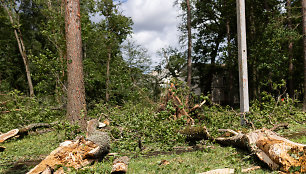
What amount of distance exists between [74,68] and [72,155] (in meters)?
3.65

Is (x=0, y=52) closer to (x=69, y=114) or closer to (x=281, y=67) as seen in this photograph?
(x=69, y=114)

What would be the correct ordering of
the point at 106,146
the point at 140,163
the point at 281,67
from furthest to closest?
the point at 281,67 < the point at 106,146 < the point at 140,163

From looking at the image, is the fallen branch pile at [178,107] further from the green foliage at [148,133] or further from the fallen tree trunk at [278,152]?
the fallen tree trunk at [278,152]

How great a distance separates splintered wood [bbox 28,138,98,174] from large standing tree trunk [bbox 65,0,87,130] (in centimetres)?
282

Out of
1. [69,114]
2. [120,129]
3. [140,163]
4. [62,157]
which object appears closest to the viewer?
[62,157]

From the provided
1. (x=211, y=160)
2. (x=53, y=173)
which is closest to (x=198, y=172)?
(x=211, y=160)

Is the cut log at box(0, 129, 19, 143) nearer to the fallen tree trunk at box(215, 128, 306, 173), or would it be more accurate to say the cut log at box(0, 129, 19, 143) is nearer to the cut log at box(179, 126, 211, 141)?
the cut log at box(179, 126, 211, 141)

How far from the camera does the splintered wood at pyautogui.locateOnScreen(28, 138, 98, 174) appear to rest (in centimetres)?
389

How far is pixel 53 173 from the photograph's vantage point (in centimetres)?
372

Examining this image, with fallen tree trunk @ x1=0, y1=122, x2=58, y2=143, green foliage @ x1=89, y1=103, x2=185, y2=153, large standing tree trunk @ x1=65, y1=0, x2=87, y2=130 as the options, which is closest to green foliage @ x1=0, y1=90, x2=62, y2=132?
fallen tree trunk @ x1=0, y1=122, x2=58, y2=143

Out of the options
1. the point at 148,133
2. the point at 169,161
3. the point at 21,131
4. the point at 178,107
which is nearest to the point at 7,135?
the point at 21,131

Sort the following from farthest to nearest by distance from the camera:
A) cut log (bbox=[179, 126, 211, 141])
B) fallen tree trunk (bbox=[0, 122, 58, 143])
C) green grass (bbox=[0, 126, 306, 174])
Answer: fallen tree trunk (bbox=[0, 122, 58, 143]) < cut log (bbox=[179, 126, 211, 141]) < green grass (bbox=[0, 126, 306, 174])

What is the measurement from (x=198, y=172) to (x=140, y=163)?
120 centimetres

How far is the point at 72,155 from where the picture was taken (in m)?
4.07
